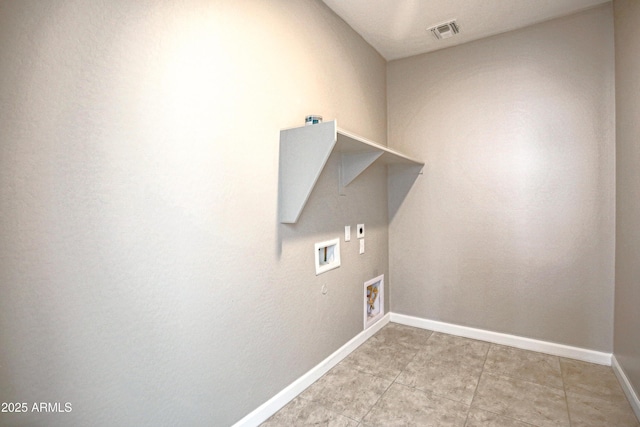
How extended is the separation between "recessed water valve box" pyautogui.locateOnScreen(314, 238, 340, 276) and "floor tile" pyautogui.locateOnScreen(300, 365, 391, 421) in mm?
744

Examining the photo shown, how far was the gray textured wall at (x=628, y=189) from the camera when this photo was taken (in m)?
1.87

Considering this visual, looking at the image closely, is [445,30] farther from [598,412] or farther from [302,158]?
[598,412]

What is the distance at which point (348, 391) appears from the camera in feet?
6.75

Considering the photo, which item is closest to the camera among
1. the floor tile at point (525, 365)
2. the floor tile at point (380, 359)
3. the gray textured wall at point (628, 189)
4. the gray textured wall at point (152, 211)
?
the gray textured wall at point (152, 211)

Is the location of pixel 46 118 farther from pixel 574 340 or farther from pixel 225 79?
pixel 574 340

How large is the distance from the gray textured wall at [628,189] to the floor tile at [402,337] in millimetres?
1324

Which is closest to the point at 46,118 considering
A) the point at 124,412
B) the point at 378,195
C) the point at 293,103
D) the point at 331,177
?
the point at 124,412

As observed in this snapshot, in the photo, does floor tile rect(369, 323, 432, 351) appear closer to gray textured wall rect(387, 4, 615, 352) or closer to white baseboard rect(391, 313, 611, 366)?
white baseboard rect(391, 313, 611, 366)

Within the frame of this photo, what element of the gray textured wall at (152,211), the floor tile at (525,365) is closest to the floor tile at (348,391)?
the gray textured wall at (152,211)

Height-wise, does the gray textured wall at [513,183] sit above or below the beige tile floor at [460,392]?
above

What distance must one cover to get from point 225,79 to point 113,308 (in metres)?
1.12

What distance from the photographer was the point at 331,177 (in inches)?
91.5

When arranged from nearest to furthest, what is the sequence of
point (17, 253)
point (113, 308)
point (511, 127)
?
point (17, 253), point (113, 308), point (511, 127)

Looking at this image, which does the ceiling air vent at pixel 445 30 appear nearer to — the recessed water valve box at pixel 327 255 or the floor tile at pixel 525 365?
the recessed water valve box at pixel 327 255
